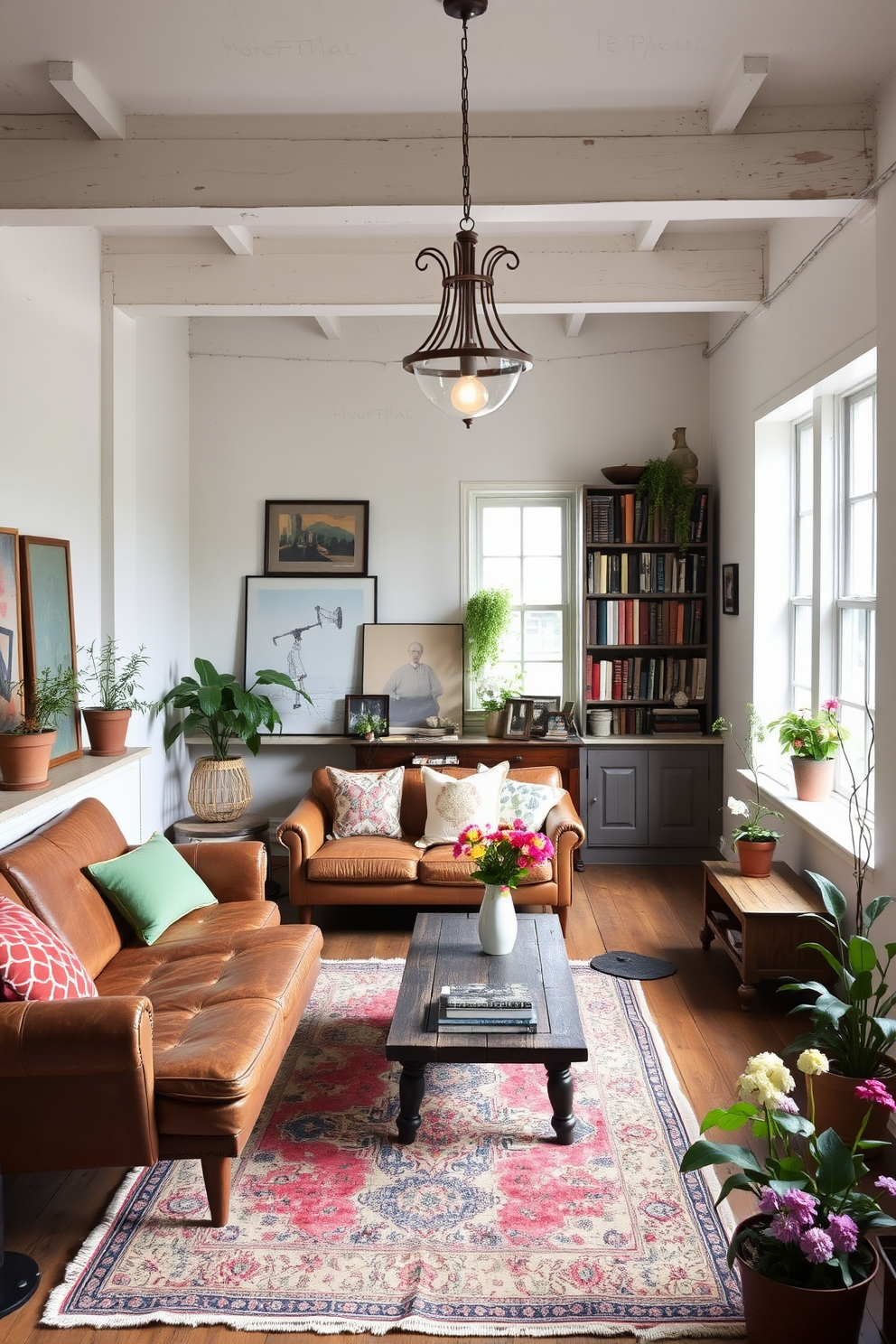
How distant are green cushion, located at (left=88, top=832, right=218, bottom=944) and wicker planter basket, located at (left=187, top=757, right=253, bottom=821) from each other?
6.67 ft

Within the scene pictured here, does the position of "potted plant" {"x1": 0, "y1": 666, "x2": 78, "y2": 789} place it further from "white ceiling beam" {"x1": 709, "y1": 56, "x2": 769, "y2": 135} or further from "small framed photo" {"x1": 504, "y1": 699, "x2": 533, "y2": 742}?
"white ceiling beam" {"x1": 709, "y1": 56, "x2": 769, "y2": 135}

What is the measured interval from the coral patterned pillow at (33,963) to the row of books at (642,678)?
13.2 feet

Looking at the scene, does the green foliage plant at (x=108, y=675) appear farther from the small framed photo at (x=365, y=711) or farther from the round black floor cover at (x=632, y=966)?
the round black floor cover at (x=632, y=966)

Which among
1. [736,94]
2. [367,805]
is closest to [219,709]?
[367,805]

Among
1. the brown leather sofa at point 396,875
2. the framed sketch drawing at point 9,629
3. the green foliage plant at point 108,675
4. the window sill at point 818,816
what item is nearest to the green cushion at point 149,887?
the framed sketch drawing at point 9,629

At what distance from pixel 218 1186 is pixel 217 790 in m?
3.50

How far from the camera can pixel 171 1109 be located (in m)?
2.67

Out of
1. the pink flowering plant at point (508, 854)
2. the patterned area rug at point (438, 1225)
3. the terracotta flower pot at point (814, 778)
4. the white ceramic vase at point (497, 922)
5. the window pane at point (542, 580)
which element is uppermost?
the window pane at point (542, 580)

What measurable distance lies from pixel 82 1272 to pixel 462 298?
8.56ft

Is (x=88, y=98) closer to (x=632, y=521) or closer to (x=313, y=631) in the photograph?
(x=313, y=631)

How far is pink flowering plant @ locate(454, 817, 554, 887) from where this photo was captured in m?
3.60

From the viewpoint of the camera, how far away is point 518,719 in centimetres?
635

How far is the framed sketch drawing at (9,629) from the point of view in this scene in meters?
4.10

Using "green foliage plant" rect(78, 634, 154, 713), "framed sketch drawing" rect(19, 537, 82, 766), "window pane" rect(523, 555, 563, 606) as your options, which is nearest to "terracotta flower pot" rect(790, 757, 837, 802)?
"window pane" rect(523, 555, 563, 606)
